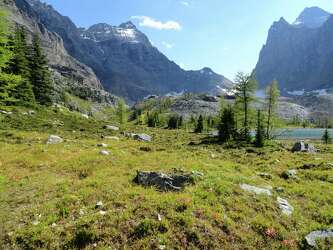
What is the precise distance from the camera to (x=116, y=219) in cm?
1371

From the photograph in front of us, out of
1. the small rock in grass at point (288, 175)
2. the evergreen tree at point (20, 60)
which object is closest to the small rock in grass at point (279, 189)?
the small rock in grass at point (288, 175)

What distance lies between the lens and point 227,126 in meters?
52.7

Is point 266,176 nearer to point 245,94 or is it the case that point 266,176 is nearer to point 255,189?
point 255,189

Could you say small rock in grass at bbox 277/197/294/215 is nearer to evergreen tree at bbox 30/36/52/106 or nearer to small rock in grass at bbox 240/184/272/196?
small rock in grass at bbox 240/184/272/196

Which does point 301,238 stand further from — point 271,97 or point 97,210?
point 271,97

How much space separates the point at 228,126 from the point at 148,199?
39146 mm

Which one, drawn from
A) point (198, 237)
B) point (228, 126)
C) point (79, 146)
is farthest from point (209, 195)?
point (228, 126)

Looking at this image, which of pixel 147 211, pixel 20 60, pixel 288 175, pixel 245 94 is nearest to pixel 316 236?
pixel 147 211

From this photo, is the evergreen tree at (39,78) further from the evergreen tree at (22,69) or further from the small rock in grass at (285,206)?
the small rock in grass at (285,206)

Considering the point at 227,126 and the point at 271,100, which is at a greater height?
the point at 271,100

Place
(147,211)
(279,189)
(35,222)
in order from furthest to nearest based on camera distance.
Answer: (279,189)
(147,211)
(35,222)

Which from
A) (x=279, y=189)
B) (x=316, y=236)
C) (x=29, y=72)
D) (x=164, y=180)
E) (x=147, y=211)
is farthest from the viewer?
(x=29, y=72)

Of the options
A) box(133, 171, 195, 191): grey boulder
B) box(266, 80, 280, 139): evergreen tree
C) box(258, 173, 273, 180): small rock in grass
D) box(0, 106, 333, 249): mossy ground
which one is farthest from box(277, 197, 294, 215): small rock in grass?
box(266, 80, 280, 139): evergreen tree

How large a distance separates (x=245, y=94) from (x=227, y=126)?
6.80 m
